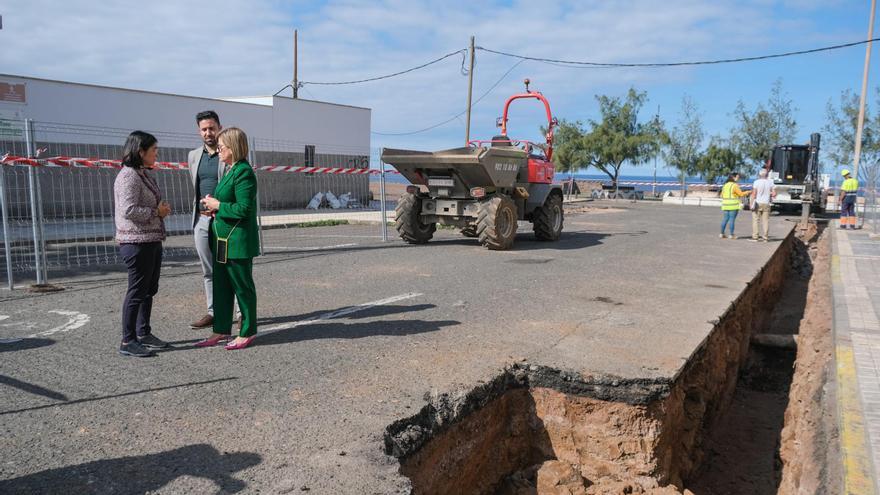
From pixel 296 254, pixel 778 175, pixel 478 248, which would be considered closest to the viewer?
pixel 296 254

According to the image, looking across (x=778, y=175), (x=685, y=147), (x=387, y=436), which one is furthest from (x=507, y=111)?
(x=685, y=147)

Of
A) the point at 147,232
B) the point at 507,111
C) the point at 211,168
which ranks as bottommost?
the point at 147,232

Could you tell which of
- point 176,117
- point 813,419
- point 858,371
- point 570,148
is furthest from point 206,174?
point 570,148

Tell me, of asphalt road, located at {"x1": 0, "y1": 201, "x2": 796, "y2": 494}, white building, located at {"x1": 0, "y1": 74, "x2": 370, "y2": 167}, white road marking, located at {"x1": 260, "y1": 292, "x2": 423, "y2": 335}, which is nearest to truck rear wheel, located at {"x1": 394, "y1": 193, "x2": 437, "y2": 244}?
asphalt road, located at {"x1": 0, "y1": 201, "x2": 796, "y2": 494}

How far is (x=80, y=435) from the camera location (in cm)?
334

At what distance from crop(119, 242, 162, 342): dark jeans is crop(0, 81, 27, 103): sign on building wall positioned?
14.4m

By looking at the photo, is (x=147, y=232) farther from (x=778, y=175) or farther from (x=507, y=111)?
(x=778, y=175)

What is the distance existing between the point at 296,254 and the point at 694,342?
270 inches

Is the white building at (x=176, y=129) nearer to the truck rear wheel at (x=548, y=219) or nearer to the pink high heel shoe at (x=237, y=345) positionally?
the truck rear wheel at (x=548, y=219)

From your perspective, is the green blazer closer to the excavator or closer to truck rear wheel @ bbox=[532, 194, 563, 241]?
truck rear wheel @ bbox=[532, 194, 563, 241]

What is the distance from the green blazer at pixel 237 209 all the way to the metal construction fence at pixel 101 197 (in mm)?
3715

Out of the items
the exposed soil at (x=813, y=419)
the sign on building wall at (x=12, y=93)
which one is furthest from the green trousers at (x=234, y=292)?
the sign on building wall at (x=12, y=93)

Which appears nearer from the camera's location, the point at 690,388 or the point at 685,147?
the point at 690,388

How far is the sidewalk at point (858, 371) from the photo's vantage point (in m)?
3.64
